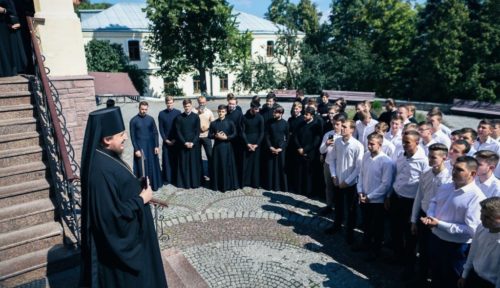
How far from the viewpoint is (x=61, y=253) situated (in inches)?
195

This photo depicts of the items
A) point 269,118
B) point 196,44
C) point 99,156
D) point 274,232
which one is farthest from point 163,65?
point 99,156

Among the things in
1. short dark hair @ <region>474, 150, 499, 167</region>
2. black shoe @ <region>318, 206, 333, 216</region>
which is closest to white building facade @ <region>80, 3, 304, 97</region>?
black shoe @ <region>318, 206, 333, 216</region>

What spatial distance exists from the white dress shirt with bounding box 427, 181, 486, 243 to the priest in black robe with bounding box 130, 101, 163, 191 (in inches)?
246

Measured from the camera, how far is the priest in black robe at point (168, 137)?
9.21 metres

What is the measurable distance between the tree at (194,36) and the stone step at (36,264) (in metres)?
24.1

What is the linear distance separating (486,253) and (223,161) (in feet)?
19.5

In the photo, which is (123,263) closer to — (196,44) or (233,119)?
(233,119)

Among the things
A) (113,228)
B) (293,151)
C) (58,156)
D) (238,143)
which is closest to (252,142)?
(238,143)

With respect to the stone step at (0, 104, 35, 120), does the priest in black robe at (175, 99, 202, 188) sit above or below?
below

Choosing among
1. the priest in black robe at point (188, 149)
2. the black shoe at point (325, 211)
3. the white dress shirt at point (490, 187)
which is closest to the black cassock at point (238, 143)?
the priest in black robe at point (188, 149)

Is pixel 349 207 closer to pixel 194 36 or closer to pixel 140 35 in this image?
pixel 194 36

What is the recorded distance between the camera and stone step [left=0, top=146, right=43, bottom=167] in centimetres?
545

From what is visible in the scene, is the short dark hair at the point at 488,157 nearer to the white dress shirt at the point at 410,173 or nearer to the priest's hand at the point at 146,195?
the white dress shirt at the point at 410,173

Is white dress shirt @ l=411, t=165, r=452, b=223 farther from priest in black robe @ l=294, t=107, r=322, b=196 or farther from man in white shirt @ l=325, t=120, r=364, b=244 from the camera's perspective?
priest in black robe @ l=294, t=107, r=322, b=196
